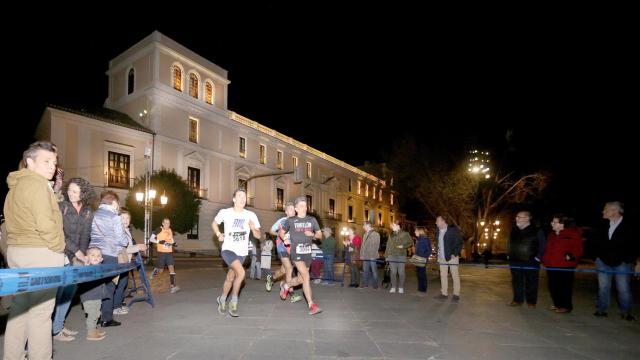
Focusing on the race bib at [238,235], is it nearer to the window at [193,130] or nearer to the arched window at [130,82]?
the window at [193,130]

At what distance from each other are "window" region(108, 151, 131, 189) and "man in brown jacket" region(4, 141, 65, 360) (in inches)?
1090

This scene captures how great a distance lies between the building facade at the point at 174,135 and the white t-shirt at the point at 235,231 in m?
14.4

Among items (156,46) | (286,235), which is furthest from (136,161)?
(286,235)

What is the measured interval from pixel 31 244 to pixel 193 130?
3255cm

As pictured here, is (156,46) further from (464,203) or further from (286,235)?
(286,235)

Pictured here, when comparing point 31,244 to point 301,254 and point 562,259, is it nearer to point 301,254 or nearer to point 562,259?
point 301,254

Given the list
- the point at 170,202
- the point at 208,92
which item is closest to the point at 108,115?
the point at 170,202

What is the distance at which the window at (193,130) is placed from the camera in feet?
113

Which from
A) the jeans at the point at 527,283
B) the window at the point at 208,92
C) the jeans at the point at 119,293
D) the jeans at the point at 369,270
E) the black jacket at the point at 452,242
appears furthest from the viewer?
the window at the point at 208,92

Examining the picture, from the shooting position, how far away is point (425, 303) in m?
8.46

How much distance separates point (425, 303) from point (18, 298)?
718 centimetres

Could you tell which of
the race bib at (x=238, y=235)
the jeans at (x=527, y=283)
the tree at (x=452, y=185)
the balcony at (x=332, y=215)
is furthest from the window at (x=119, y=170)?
the balcony at (x=332, y=215)

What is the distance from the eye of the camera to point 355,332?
218 inches

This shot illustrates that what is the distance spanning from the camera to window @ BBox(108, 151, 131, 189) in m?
29.0
